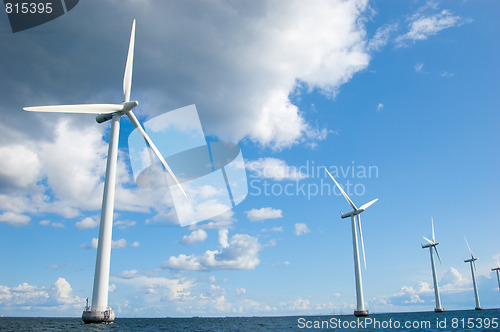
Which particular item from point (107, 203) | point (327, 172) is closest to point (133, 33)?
point (107, 203)

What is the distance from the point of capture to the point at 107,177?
7100 centimetres

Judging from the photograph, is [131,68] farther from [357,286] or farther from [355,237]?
[357,286]

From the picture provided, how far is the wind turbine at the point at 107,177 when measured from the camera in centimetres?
6378

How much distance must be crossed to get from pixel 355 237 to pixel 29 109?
11129 cm

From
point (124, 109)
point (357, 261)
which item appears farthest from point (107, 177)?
point (357, 261)

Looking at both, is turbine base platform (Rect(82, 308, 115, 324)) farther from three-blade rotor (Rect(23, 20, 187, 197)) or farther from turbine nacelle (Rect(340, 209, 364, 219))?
turbine nacelle (Rect(340, 209, 364, 219))

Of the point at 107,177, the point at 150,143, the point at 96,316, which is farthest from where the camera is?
the point at 150,143

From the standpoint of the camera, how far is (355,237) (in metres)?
134

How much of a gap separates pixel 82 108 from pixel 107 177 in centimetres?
1447

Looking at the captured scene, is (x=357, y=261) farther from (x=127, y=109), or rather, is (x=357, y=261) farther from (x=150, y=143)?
(x=127, y=109)

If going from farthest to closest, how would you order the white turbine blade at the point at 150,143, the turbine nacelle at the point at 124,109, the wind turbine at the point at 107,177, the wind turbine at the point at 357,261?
the wind turbine at the point at 357,261, the turbine nacelle at the point at 124,109, the white turbine blade at the point at 150,143, the wind turbine at the point at 107,177

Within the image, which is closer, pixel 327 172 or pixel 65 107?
pixel 65 107

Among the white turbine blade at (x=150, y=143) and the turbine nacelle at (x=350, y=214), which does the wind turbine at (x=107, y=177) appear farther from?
the turbine nacelle at (x=350, y=214)

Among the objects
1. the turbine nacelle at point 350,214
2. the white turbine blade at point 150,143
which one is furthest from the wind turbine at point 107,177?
the turbine nacelle at point 350,214
